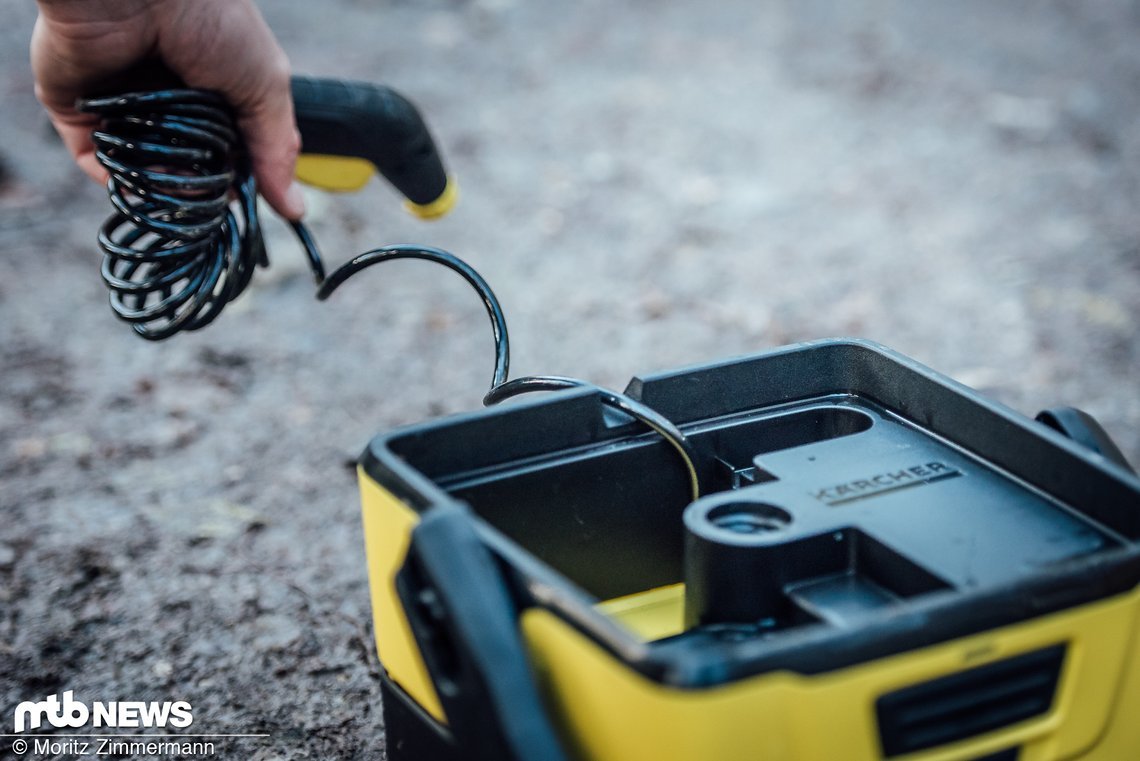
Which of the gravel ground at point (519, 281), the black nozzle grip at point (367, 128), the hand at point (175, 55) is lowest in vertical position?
the gravel ground at point (519, 281)

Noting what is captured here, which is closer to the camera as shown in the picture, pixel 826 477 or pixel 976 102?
pixel 826 477

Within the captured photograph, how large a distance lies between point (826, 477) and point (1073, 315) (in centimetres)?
152

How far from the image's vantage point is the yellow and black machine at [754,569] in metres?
0.60

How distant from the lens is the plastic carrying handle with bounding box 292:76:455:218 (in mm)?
1239

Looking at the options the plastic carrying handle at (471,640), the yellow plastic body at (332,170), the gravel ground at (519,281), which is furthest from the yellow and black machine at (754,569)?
the gravel ground at (519,281)

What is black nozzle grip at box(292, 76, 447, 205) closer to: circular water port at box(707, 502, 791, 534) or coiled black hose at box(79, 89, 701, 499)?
coiled black hose at box(79, 89, 701, 499)

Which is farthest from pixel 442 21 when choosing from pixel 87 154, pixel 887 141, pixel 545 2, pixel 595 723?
pixel 595 723

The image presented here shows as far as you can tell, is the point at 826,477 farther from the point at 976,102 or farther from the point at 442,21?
the point at 442,21

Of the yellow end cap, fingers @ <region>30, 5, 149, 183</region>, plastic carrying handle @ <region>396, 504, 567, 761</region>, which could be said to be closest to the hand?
fingers @ <region>30, 5, 149, 183</region>

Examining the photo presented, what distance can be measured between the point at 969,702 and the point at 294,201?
0.88m

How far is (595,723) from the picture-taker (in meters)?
0.63

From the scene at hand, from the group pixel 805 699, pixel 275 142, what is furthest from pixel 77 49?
pixel 805 699

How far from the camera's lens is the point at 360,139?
128 centimetres

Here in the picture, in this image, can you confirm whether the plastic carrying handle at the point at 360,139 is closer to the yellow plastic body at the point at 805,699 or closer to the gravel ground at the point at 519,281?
the gravel ground at the point at 519,281
